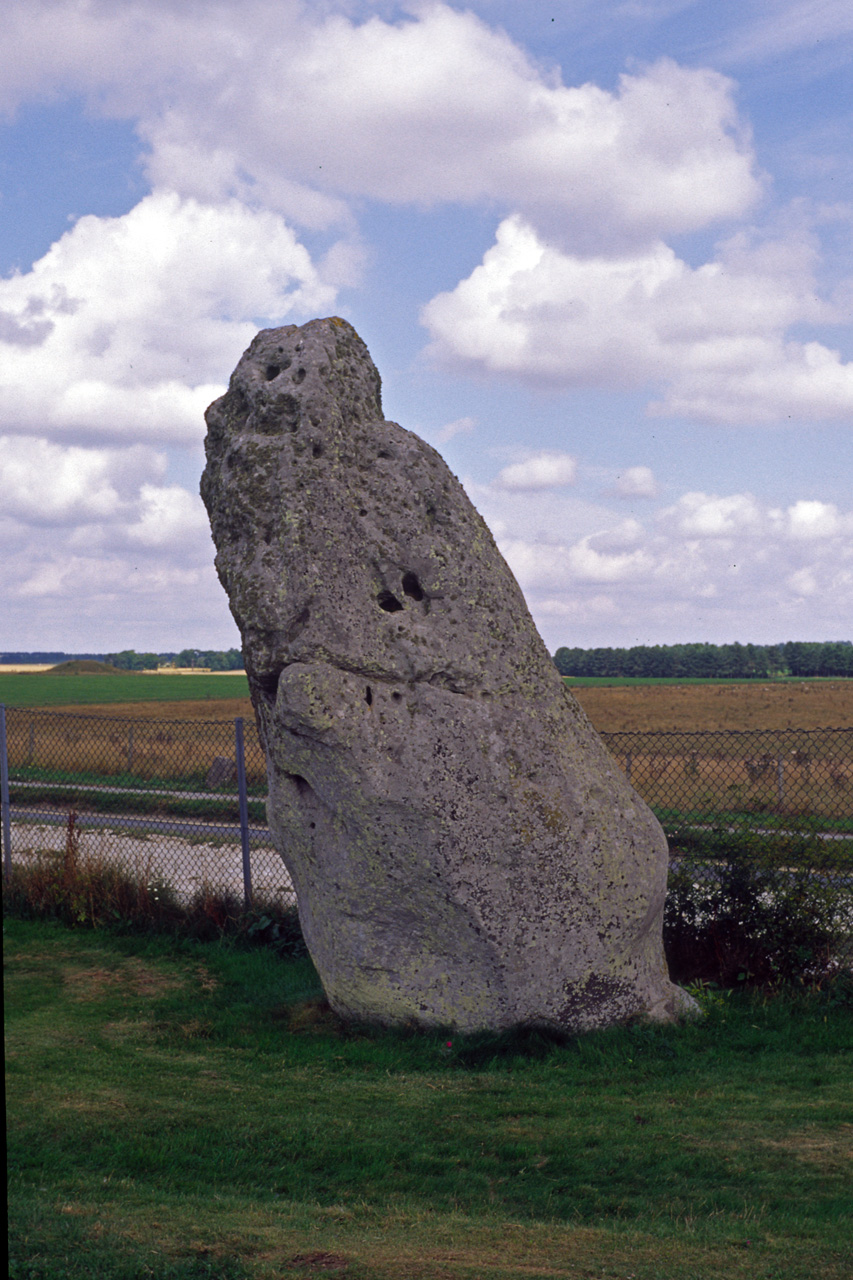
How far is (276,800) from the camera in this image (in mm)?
7512

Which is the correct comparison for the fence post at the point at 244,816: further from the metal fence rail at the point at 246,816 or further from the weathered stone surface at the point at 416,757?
the weathered stone surface at the point at 416,757

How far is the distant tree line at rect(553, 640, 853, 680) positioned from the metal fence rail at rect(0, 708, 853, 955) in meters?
93.1

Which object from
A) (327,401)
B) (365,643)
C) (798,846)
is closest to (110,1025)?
(365,643)

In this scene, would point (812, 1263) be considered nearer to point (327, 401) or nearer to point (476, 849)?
point (476, 849)

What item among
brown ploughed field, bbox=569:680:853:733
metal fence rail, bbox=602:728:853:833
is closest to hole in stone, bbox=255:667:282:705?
metal fence rail, bbox=602:728:853:833

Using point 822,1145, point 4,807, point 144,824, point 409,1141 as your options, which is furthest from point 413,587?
point 144,824

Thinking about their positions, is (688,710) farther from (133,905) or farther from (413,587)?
(413,587)

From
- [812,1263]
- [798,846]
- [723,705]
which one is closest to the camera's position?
[812,1263]

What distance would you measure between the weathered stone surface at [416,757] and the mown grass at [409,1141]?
49 centimetres

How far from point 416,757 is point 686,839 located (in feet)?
10.4

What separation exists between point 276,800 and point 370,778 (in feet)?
3.19

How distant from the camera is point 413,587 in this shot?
7527 mm

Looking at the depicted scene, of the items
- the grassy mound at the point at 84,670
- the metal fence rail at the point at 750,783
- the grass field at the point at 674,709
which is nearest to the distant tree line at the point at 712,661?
the grass field at the point at 674,709

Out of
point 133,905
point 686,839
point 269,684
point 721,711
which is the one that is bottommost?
point 133,905
